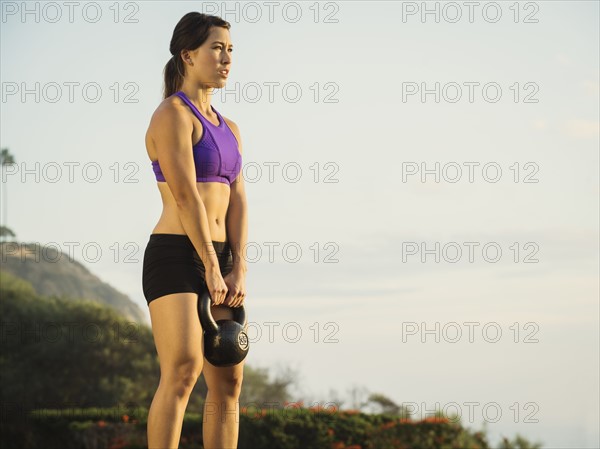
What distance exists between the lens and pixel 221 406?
14.1ft

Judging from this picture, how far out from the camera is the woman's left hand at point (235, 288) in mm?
4250

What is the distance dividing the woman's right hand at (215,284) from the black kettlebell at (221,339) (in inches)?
1.3

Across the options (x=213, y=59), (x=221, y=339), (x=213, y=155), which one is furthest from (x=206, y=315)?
(x=213, y=59)

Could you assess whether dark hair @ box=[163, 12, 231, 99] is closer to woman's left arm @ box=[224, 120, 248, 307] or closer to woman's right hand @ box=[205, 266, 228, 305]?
woman's left arm @ box=[224, 120, 248, 307]

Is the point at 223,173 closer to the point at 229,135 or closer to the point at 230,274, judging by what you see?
the point at 229,135

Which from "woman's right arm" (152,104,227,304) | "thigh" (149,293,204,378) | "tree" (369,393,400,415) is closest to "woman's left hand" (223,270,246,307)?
"woman's right arm" (152,104,227,304)

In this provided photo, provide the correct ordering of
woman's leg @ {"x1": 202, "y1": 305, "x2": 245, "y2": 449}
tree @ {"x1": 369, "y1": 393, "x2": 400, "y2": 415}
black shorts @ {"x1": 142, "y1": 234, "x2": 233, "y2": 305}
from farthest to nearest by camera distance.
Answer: tree @ {"x1": 369, "y1": 393, "x2": 400, "y2": 415} → woman's leg @ {"x1": 202, "y1": 305, "x2": 245, "y2": 449} → black shorts @ {"x1": 142, "y1": 234, "x2": 233, "y2": 305}

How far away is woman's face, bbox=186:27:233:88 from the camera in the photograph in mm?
4297

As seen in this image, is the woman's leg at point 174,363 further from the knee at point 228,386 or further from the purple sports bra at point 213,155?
the purple sports bra at point 213,155

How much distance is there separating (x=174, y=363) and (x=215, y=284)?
43 centimetres

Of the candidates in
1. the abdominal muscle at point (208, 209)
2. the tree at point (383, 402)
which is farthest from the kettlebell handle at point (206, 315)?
the tree at point (383, 402)

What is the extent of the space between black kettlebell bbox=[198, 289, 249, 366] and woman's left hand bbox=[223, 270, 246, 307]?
0.11 m

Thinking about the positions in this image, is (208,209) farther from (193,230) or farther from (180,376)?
(180,376)

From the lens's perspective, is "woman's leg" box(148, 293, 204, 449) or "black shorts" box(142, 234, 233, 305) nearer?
"woman's leg" box(148, 293, 204, 449)
